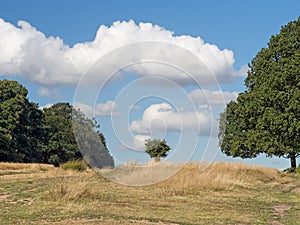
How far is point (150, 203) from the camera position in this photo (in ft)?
49.9

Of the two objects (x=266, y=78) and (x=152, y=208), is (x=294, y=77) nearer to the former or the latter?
(x=266, y=78)

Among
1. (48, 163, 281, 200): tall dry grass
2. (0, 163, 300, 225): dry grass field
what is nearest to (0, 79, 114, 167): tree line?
(48, 163, 281, 200): tall dry grass

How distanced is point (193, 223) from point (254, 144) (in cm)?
2360

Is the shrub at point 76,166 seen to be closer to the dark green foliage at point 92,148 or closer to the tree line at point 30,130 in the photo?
the dark green foliage at point 92,148

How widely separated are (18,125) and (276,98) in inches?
1678

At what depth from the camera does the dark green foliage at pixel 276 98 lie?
3075 centimetres

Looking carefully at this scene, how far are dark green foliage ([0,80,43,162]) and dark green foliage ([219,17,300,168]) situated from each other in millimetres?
35489

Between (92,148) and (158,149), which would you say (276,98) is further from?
(92,148)

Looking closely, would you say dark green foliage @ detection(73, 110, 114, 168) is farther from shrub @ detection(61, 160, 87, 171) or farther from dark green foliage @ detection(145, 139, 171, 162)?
shrub @ detection(61, 160, 87, 171)

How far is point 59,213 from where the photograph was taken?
488 inches

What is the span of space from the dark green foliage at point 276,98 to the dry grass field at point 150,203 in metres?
8.56

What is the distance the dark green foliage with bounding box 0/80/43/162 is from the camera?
196 ft

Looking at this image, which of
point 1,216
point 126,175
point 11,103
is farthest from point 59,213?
point 11,103

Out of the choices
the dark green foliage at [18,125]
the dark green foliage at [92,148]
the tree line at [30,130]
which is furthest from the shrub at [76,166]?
the dark green foliage at [18,125]
